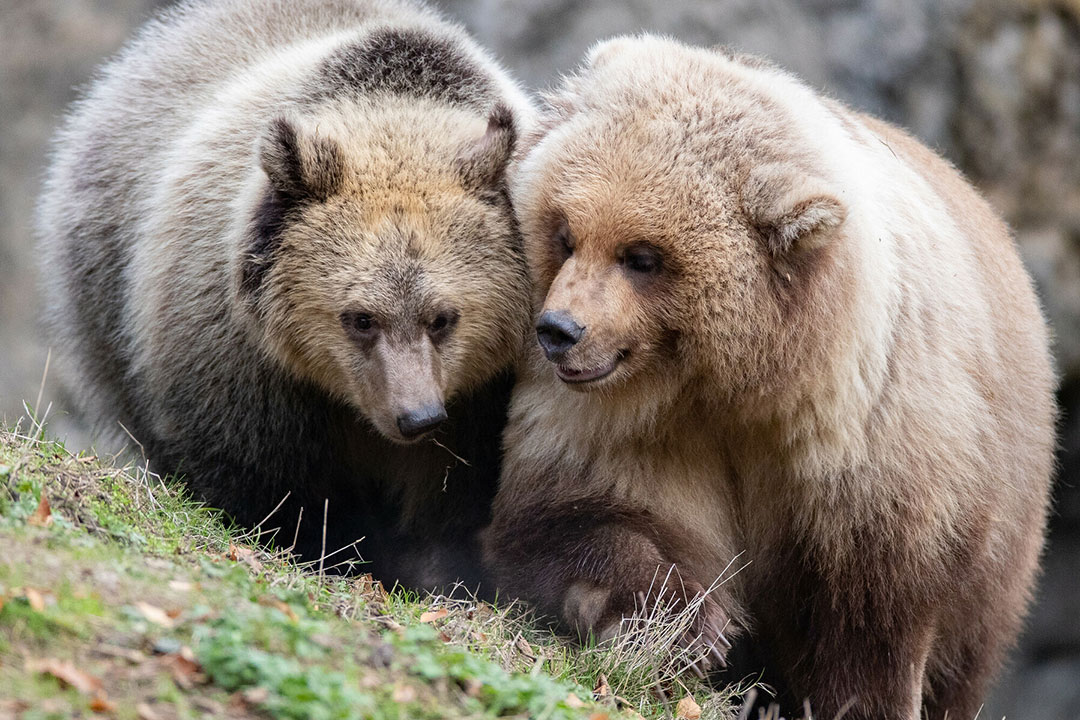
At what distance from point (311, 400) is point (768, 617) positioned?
7.38ft

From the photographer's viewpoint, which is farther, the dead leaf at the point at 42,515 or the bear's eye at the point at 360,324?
the bear's eye at the point at 360,324

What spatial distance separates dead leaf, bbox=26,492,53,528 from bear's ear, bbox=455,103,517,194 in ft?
6.91

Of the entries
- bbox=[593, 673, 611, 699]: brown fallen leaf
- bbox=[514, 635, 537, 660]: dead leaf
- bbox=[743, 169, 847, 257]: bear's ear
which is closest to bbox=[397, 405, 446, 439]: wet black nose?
bbox=[514, 635, 537, 660]: dead leaf

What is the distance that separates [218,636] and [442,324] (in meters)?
2.04

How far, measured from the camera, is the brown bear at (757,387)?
14.7 feet

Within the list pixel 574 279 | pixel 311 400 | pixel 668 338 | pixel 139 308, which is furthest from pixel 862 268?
pixel 139 308

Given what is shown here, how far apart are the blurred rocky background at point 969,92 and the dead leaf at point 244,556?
622 cm

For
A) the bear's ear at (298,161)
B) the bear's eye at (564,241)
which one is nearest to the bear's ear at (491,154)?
the bear's ear at (298,161)

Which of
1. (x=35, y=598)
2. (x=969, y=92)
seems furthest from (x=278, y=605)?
(x=969, y=92)

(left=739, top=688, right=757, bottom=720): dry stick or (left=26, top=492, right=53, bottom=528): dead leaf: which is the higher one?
(left=26, top=492, right=53, bottom=528): dead leaf

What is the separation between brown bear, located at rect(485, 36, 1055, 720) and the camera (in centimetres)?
449

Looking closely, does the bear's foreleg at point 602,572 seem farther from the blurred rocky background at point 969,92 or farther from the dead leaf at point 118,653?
the blurred rocky background at point 969,92

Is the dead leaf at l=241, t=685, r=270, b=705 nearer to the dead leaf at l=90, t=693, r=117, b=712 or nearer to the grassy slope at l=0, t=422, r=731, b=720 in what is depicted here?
the grassy slope at l=0, t=422, r=731, b=720

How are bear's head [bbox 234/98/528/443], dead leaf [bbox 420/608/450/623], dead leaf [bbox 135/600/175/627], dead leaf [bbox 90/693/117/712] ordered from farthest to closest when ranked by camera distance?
bear's head [bbox 234/98/528/443], dead leaf [bbox 420/608/450/623], dead leaf [bbox 135/600/175/627], dead leaf [bbox 90/693/117/712]
